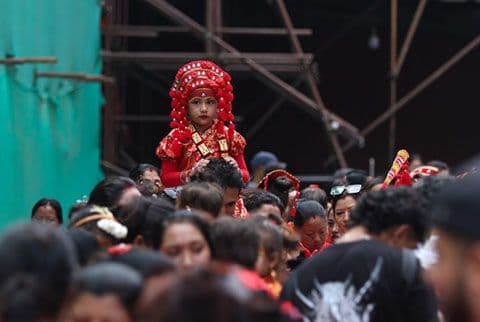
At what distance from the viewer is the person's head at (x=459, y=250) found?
4.18m

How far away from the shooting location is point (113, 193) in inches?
300

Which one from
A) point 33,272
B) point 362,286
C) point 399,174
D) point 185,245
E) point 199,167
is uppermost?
point 33,272

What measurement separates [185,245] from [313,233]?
3330 mm

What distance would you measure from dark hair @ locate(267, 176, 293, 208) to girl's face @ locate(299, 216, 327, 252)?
889 millimetres

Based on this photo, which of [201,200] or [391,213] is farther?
[201,200]

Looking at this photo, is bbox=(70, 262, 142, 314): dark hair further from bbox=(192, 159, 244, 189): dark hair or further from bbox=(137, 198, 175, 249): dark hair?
bbox=(192, 159, 244, 189): dark hair

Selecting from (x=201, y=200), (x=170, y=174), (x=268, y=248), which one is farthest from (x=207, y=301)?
(x=170, y=174)

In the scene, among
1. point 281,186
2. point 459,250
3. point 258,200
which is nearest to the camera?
point 459,250

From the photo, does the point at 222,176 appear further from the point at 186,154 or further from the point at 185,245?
the point at 185,245

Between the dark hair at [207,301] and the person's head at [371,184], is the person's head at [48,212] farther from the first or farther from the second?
the dark hair at [207,301]

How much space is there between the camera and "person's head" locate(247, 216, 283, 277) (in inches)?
250

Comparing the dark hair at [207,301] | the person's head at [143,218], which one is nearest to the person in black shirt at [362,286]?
the person's head at [143,218]

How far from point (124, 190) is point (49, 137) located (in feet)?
16.8

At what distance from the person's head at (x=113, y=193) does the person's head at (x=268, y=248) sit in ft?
3.35
